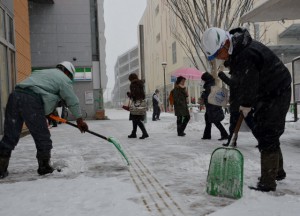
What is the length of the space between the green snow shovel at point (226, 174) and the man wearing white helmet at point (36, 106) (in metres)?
1.89

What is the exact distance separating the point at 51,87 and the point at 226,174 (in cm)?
230

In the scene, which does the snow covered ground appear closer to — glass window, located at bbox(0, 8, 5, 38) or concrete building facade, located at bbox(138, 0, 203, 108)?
glass window, located at bbox(0, 8, 5, 38)

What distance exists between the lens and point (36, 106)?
4.18m

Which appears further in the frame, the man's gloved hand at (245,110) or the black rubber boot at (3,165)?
the black rubber boot at (3,165)

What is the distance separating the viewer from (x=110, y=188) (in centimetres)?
364

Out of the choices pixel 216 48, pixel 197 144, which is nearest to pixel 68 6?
pixel 197 144

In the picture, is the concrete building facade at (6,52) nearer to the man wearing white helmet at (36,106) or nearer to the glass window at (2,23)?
the glass window at (2,23)

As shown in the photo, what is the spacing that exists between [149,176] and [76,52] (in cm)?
1803

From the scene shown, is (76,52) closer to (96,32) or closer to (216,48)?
(96,32)

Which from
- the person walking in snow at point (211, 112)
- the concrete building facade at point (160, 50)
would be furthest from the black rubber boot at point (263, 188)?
the concrete building facade at point (160, 50)

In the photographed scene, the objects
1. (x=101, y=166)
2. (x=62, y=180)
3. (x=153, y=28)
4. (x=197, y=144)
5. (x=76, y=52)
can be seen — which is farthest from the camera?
(x=153, y=28)

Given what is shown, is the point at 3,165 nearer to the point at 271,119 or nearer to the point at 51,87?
the point at 51,87

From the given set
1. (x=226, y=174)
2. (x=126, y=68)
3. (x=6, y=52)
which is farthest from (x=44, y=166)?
(x=126, y=68)

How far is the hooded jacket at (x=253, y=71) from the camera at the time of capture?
10.3 ft
